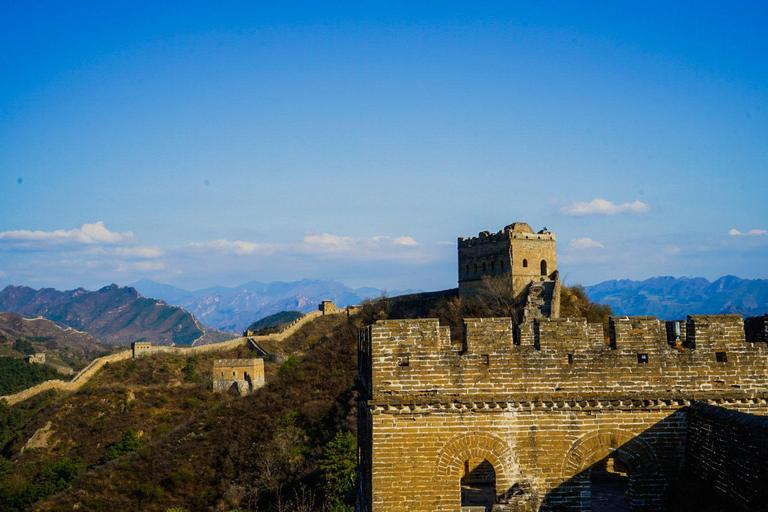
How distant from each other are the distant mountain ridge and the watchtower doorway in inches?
3303

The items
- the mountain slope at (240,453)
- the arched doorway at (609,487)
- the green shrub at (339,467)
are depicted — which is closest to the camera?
the arched doorway at (609,487)

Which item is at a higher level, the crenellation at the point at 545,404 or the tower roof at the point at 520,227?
the tower roof at the point at 520,227

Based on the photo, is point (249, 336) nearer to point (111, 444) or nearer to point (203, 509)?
point (111, 444)

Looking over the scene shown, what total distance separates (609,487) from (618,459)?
2.46 meters

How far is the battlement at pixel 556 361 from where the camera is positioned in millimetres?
7805

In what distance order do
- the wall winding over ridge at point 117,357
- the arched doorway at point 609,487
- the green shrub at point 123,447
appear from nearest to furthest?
the arched doorway at point 609,487 < the green shrub at point 123,447 < the wall winding over ridge at point 117,357

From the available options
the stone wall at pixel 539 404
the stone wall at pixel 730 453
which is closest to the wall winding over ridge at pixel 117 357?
the stone wall at pixel 539 404

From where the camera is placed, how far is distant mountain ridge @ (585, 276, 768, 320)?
105 metres

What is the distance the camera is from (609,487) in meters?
9.87

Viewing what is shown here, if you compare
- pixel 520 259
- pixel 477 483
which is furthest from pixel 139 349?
pixel 477 483

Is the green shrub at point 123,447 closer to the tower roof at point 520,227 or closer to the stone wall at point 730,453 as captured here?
the tower roof at point 520,227

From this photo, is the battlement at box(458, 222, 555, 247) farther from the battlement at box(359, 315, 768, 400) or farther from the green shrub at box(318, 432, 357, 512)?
the battlement at box(359, 315, 768, 400)

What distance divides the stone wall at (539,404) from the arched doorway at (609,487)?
0.85 metres

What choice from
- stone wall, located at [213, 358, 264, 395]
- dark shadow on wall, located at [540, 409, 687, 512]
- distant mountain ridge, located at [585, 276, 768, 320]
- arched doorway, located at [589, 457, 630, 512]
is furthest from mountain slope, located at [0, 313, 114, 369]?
dark shadow on wall, located at [540, 409, 687, 512]
